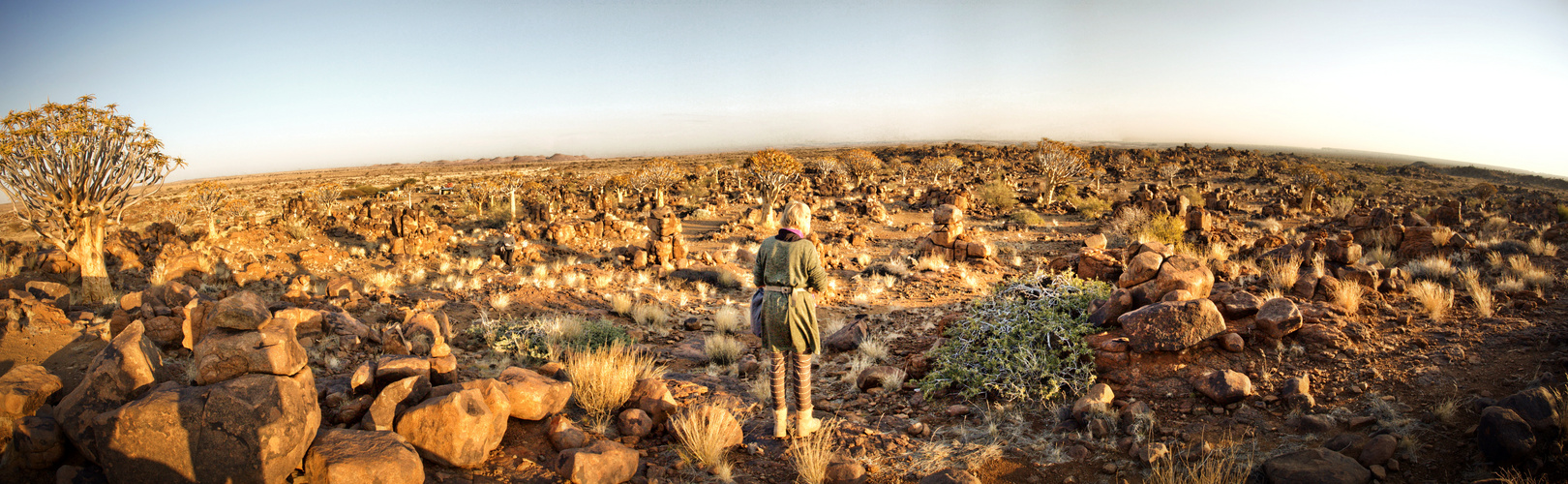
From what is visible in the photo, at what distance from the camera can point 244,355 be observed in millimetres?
3787

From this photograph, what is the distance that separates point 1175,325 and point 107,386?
793 cm

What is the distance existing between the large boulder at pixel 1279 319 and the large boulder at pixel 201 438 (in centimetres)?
744

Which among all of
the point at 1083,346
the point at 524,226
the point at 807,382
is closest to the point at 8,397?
the point at 807,382

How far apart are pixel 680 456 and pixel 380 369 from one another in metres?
2.34

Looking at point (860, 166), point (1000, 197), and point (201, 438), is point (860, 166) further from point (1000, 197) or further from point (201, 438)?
point (201, 438)

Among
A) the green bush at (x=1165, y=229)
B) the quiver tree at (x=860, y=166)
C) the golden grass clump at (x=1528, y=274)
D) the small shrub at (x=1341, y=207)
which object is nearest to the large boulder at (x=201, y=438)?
the golden grass clump at (x=1528, y=274)

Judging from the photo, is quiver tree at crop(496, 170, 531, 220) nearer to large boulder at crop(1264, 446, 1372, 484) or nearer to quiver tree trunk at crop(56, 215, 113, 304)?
quiver tree trunk at crop(56, 215, 113, 304)

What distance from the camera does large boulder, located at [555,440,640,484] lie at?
12.6ft

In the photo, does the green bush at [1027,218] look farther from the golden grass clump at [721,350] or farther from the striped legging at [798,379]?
the striped legging at [798,379]

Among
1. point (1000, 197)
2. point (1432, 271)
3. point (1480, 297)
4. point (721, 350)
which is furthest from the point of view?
point (1000, 197)

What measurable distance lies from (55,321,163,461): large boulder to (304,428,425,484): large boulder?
106 cm

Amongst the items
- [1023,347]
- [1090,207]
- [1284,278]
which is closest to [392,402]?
[1023,347]

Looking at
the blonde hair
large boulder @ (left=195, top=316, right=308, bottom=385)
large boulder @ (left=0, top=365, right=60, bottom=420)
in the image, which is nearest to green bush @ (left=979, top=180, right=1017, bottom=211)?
the blonde hair

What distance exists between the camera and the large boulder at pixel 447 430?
3822 mm
